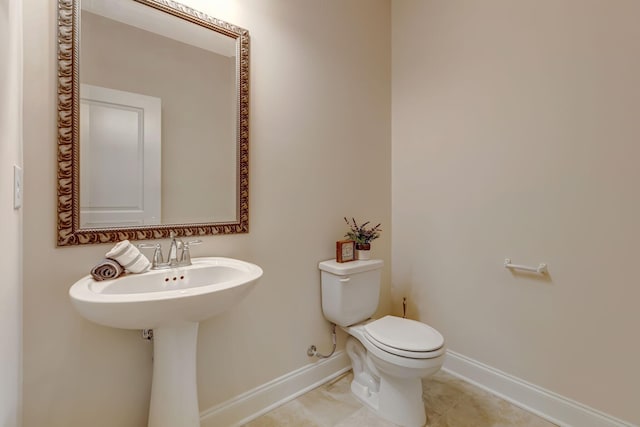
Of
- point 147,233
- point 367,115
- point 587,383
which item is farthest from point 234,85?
point 587,383

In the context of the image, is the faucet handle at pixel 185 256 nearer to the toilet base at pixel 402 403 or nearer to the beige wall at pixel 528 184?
the toilet base at pixel 402 403

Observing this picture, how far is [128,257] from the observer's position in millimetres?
1091

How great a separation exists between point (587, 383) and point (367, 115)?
1.94 meters

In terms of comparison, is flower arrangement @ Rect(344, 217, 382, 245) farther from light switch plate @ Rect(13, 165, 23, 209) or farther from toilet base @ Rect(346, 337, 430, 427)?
light switch plate @ Rect(13, 165, 23, 209)

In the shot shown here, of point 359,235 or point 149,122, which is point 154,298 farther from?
point 359,235

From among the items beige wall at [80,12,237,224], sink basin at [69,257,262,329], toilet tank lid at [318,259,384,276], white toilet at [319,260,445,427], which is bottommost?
white toilet at [319,260,445,427]

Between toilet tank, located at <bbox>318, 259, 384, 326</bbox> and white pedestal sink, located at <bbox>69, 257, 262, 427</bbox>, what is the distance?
64 cm

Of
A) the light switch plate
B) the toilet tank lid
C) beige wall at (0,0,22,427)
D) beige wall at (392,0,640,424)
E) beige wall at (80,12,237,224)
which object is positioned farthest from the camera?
the toilet tank lid

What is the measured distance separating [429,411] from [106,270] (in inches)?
66.9

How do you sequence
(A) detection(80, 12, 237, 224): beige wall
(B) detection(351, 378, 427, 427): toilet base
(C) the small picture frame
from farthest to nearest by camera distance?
(C) the small picture frame → (B) detection(351, 378, 427, 427): toilet base → (A) detection(80, 12, 237, 224): beige wall

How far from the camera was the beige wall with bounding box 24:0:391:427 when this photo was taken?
1029 mm

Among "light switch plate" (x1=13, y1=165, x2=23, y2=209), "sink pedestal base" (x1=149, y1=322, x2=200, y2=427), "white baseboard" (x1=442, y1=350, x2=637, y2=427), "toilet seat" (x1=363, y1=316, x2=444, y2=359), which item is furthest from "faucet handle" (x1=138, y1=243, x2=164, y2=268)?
"white baseboard" (x1=442, y1=350, x2=637, y2=427)

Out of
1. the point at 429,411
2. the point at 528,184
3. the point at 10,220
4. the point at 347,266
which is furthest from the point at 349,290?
the point at 10,220

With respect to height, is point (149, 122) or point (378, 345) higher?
point (149, 122)
